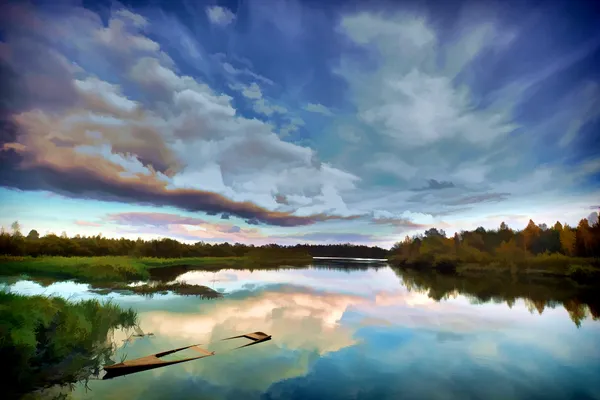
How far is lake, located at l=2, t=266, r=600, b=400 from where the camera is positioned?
19.8 ft

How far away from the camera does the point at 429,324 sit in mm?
11695

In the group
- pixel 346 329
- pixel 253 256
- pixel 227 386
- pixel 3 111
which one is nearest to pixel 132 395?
pixel 227 386

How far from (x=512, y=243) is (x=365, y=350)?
3547cm

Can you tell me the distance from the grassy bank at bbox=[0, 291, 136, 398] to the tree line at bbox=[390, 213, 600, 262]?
32.7m

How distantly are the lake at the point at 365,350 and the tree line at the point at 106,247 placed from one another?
10410 mm

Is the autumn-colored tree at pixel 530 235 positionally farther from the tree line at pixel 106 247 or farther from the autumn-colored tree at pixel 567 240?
the tree line at pixel 106 247

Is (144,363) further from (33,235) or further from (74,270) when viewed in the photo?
(33,235)

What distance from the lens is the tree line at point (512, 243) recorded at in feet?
92.3

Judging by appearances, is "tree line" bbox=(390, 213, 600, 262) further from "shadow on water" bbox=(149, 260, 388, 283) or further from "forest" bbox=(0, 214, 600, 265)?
"shadow on water" bbox=(149, 260, 388, 283)

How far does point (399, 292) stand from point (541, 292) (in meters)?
7.82

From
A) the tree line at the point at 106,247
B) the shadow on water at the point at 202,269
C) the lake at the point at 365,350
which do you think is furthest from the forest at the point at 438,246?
the lake at the point at 365,350

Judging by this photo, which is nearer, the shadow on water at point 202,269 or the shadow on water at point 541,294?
the shadow on water at point 541,294

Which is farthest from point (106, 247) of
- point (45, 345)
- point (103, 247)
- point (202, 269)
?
point (45, 345)

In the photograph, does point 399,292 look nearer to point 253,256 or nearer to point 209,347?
point 209,347
